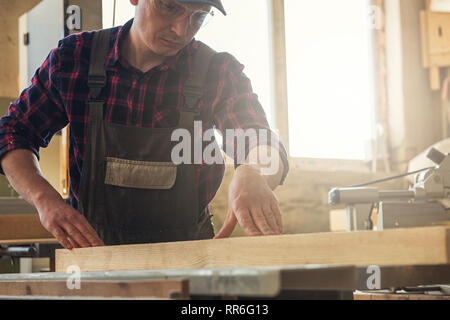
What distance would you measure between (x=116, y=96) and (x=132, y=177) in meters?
0.27

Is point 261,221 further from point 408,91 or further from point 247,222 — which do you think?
point 408,91

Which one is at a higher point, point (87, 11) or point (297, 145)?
point (87, 11)

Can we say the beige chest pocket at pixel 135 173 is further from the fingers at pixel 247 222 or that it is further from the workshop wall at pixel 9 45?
the workshop wall at pixel 9 45

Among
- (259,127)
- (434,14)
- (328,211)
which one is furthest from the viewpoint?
(434,14)

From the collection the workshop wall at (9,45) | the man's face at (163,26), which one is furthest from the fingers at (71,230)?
the workshop wall at (9,45)

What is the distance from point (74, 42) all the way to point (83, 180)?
1.49ft

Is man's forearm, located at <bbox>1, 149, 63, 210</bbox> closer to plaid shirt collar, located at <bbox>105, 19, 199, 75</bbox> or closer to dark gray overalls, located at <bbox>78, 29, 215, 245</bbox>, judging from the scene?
dark gray overalls, located at <bbox>78, 29, 215, 245</bbox>

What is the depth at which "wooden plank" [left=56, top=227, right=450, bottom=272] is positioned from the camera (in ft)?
2.70

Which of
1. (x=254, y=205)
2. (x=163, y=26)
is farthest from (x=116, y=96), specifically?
(x=254, y=205)

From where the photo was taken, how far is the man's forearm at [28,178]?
61.5 inches

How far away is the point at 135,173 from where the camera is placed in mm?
1862

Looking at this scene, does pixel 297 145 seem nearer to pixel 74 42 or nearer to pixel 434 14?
pixel 434 14
